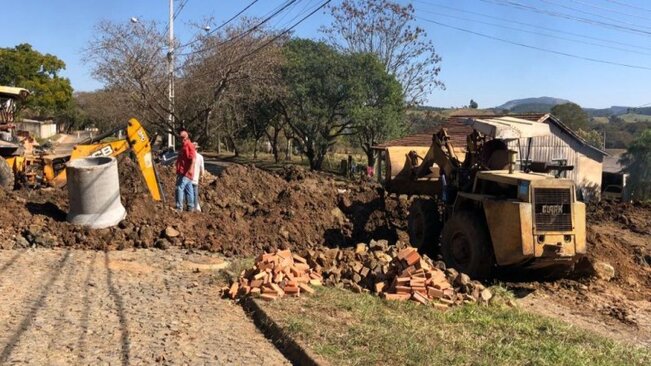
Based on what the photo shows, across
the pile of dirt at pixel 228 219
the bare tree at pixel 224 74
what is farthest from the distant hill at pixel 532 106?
the pile of dirt at pixel 228 219

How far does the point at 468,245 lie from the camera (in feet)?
32.7

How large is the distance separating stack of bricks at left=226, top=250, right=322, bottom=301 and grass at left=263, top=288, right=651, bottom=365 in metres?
0.25

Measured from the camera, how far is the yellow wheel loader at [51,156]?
39.7 feet

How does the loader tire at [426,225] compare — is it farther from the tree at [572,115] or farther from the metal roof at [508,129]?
the tree at [572,115]

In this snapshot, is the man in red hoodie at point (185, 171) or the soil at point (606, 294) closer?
the soil at point (606, 294)

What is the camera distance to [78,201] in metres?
10.2

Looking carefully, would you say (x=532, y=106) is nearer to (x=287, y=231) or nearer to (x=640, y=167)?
(x=640, y=167)

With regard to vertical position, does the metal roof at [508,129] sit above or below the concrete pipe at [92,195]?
above

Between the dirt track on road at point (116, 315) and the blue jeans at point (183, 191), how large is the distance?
2876 mm

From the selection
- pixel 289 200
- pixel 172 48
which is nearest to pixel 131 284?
pixel 289 200

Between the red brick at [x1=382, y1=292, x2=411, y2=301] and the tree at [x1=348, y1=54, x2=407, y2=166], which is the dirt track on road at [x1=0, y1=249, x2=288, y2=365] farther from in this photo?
the tree at [x1=348, y1=54, x2=407, y2=166]

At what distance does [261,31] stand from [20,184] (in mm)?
17264

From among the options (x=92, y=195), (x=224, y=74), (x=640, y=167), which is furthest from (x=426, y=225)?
(x=640, y=167)

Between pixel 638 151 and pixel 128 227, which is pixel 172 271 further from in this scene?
pixel 638 151
